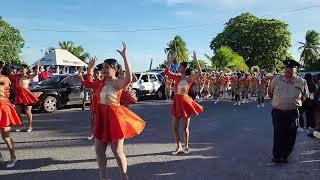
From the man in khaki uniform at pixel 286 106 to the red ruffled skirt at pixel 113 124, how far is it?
3102mm

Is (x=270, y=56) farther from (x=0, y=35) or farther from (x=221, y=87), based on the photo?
(x=221, y=87)

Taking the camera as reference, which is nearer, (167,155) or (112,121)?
(112,121)

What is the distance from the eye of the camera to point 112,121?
6.12 metres

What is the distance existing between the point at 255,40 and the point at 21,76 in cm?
6287

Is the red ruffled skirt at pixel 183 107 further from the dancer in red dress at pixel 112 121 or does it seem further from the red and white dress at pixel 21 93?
the red and white dress at pixel 21 93

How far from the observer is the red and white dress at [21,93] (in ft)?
39.6

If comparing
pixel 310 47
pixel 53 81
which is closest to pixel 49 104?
pixel 53 81

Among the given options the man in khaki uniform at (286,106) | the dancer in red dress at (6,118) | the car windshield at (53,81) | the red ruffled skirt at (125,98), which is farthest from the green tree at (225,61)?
the dancer in red dress at (6,118)

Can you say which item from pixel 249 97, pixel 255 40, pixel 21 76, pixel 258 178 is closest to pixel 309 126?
pixel 258 178

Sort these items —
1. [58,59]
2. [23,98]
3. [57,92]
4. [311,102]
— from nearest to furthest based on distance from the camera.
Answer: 1. [23,98]
2. [311,102]
3. [57,92]
4. [58,59]

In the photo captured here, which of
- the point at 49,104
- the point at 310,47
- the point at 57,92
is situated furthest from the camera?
the point at 310,47

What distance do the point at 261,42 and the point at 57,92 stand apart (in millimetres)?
56595

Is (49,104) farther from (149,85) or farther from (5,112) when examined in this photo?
(5,112)

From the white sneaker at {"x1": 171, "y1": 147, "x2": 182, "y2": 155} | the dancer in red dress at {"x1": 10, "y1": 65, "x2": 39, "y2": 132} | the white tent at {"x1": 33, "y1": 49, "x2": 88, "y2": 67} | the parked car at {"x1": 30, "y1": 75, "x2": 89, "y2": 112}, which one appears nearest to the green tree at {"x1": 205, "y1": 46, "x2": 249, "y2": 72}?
the white tent at {"x1": 33, "y1": 49, "x2": 88, "y2": 67}
